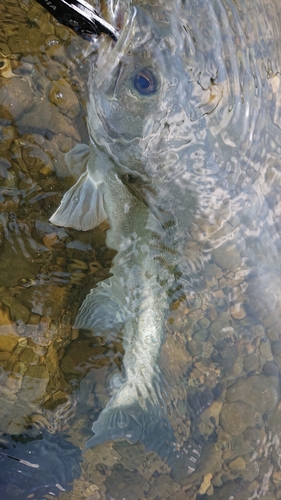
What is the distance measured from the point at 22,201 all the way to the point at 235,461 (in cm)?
274

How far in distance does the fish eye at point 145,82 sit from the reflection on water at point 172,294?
12 cm

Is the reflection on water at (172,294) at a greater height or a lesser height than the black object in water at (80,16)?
lesser

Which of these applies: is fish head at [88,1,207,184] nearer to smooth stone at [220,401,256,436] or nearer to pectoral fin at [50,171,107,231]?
pectoral fin at [50,171,107,231]

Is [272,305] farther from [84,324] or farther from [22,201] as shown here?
[22,201]

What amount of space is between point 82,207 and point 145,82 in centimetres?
98

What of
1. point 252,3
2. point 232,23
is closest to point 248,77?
point 232,23

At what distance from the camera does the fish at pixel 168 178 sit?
2.88 m

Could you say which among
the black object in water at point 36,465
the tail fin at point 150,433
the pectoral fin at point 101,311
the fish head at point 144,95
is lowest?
the black object in water at point 36,465

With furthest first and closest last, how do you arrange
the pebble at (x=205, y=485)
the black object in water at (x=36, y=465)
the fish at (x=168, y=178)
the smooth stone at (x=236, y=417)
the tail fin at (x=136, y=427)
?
the smooth stone at (x=236, y=417) → the pebble at (x=205, y=485) → the tail fin at (x=136, y=427) → the black object in water at (x=36, y=465) → the fish at (x=168, y=178)

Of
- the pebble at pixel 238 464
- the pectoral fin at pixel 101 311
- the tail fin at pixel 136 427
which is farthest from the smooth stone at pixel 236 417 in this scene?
the pectoral fin at pixel 101 311

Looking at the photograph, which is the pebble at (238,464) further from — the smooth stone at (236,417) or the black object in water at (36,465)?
the black object in water at (36,465)

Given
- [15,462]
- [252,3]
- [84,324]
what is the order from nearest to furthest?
[15,462]
[84,324]
[252,3]

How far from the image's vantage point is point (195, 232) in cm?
338

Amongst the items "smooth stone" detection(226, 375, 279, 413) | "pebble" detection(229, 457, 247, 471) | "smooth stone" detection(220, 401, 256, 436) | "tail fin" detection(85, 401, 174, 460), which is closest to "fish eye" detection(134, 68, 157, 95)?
"tail fin" detection(85, 401, 174, 460)
